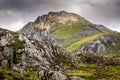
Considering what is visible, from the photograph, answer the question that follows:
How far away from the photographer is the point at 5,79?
633ft
